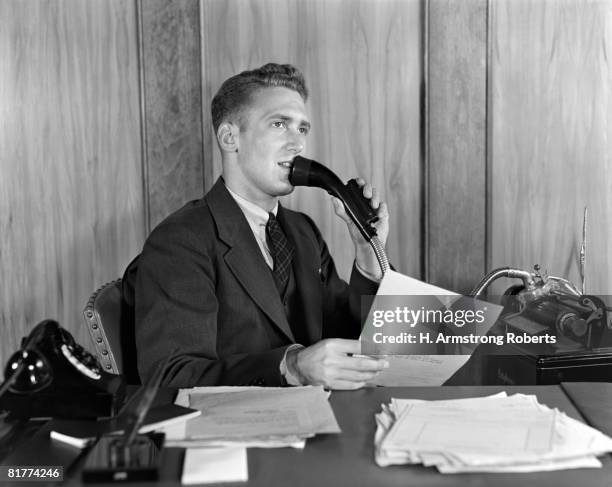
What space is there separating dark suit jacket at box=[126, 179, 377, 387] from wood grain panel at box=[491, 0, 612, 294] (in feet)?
2.89

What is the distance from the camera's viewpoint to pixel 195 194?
2605 millimetres

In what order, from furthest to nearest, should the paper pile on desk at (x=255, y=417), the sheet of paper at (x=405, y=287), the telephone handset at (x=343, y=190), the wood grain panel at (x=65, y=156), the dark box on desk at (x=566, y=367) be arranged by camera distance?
the wood grain panel at (x=65, y=156)
the telephone handset at (x=343, y=190)
the dark box on desk at (x=566, y=367)
the sheet of paper at (x=405, y=287)
the paper pile on desk at (x=255, y=417)

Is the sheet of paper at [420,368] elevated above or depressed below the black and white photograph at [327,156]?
below

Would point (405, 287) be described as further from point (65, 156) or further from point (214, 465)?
point (65, 156)

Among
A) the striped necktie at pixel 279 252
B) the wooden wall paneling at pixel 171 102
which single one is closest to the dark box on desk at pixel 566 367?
the striped necktie at pixel 279 252

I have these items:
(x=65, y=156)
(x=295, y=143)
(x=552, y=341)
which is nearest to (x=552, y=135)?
(x=552, y=341)

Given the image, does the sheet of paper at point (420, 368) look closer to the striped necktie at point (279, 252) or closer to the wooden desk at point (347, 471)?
the wooden desk at point (347, 471)

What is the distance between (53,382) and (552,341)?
4.48ft

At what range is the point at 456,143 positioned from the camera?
2.61 m

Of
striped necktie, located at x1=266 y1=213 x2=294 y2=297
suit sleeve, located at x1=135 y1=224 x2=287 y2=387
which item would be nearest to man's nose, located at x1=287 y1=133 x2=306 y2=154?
striped necktie, located at x1=266 y1=213 x2=294 y2=297

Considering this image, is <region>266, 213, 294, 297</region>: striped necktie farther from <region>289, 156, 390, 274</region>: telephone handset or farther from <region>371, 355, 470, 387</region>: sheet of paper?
<region>371, 355, 470, 387</region>: sheet of paper

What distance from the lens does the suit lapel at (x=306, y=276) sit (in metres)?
2.03

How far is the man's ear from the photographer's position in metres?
2.09

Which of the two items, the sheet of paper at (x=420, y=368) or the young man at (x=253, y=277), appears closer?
the sheet of paper at (x=420, y=368)
